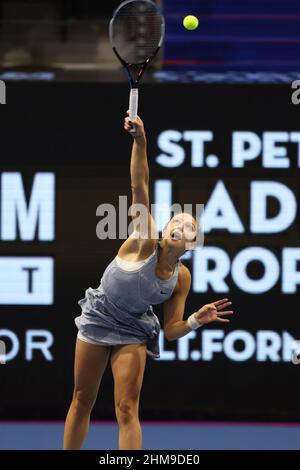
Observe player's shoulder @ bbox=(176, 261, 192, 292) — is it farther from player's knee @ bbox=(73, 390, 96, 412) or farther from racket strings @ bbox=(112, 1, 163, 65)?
racket strings @ bbox=(112, 1, 163, 65)

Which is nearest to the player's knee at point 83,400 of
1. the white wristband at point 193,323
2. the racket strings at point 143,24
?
the white wristband at point 193,323

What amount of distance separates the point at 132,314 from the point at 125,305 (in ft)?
0.24

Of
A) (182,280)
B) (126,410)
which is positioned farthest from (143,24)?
(126,410)

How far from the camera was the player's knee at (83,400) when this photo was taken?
544 centimetres

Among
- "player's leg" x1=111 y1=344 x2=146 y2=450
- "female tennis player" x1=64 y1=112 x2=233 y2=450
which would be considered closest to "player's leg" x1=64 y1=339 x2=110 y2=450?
"female tennis player" x1=64 y1=112 x2=233 y2=450

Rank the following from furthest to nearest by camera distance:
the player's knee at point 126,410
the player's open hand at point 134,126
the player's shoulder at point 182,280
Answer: the player's shoulder at point 182,280 < the player's knee at point 126,410 < the player's open hand at point 134,126

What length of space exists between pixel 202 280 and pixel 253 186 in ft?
2.20

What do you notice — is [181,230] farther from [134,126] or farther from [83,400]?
[83,400]

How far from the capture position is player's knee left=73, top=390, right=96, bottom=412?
17.9 ft

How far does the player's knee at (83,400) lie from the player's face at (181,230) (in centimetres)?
85

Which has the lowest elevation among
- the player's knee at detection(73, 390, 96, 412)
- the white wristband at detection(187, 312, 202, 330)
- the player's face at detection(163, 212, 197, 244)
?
the player's knee at detection(73, 390, 96, 412)

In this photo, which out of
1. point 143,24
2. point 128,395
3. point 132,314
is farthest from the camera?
point 143,24

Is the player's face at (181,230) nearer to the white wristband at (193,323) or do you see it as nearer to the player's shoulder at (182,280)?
the player's shoulder at (182,280)

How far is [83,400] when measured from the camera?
546cm
